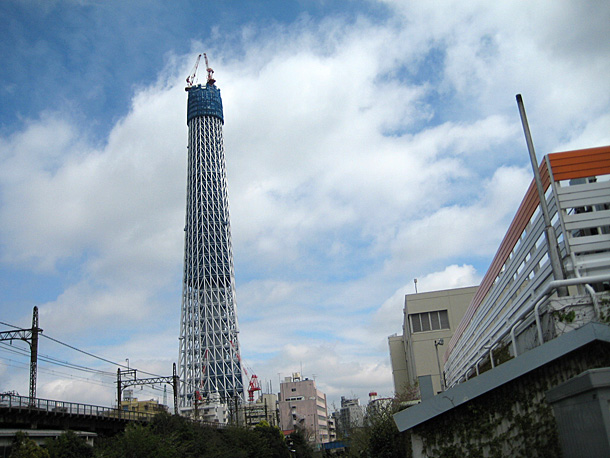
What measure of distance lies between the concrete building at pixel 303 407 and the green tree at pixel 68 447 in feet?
326

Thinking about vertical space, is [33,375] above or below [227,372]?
below

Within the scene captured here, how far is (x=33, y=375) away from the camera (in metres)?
30.9

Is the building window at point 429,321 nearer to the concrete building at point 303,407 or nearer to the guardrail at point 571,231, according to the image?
the guardrail at point 571,231

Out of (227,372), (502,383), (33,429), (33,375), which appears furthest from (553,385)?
(227,372)

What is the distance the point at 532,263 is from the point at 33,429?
31.7 meters

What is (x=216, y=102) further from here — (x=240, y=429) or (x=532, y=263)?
(x=532, y=263)

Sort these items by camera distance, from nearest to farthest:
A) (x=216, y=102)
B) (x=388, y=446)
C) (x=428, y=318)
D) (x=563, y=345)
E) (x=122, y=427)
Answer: (x=563, y=345)
(x=388, y=446)
(x=122, y=427)
(x=428, y=318)
(x=216, y=102)

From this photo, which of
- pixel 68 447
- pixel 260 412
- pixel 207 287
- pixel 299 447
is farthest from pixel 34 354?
pixel 260 412

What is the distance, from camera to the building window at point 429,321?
5053 cm

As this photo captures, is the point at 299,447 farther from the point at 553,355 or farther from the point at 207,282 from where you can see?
the point at 553,355

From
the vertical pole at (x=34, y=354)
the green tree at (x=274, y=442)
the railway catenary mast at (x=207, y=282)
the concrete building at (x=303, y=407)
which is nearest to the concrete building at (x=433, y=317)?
the green tree at (x=274, y=442)

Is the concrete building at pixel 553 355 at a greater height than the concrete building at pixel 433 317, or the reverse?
the concrete building at pixel 433 317

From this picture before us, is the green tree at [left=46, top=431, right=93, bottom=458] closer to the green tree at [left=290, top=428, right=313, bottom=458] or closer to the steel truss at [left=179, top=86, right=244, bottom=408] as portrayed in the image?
the green tree at [left=290, top=428, right=313, bottom=458]

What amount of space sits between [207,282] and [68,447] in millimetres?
83212
